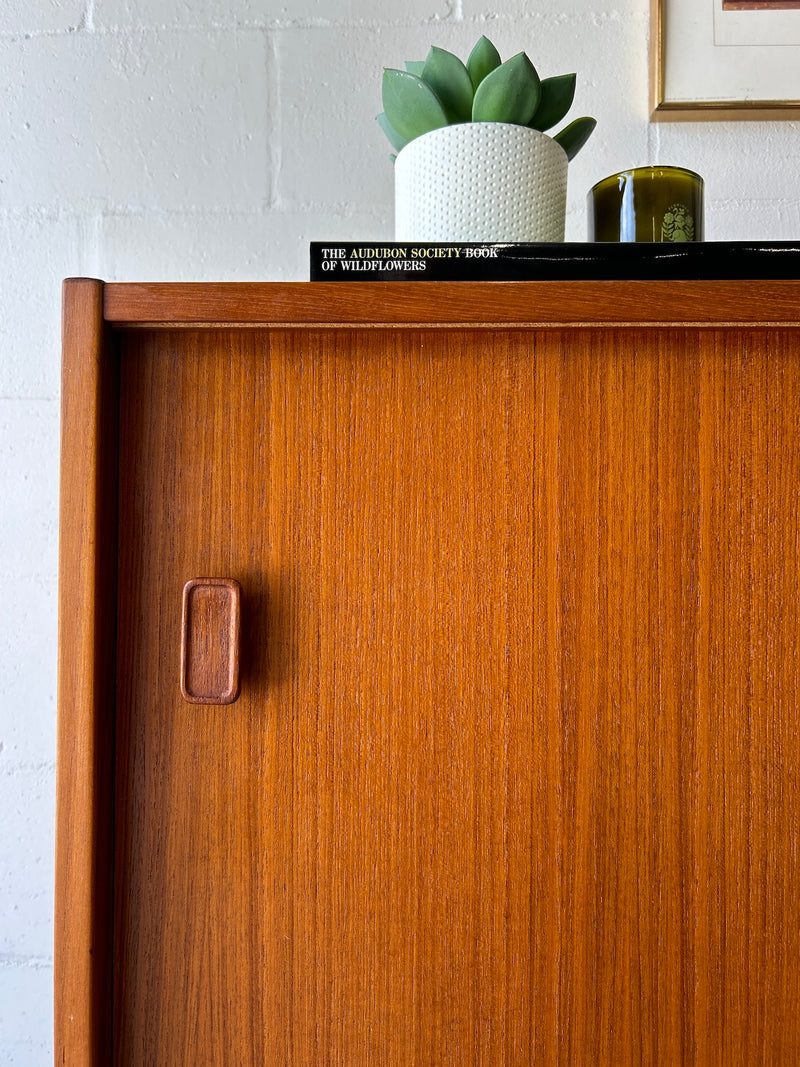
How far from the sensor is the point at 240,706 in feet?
1.58

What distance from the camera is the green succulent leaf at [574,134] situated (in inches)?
24.9

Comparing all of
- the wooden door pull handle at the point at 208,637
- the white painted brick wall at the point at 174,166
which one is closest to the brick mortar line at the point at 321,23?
the white painted brick wall at the point at 174,166

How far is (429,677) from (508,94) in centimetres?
44

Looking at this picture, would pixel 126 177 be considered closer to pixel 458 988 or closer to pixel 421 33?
pixel 421 33

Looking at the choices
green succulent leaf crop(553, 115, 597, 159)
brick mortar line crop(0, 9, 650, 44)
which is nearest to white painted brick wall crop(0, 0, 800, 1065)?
brick mortar line crop(0, 9, 650, 44)

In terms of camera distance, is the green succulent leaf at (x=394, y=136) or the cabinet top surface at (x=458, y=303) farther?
the green succulent leaf at (x=394, y=136)

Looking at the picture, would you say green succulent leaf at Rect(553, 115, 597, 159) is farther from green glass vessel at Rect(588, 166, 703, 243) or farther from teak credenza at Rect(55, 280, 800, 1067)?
teak credenza at Rect(55, 280, 800, 1067)

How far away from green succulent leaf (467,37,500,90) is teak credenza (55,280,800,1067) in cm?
27

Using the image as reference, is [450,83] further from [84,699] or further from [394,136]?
[84,699]

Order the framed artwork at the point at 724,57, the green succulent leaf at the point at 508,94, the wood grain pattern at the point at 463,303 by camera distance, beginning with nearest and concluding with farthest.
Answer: the wood grain pattern at the point at 463,303, the green succulent leaf at the point at 508,94, the framed artwork at the point at 724,57

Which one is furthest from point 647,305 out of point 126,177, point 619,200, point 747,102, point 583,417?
point 126,177

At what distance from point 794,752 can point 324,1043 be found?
35 cm

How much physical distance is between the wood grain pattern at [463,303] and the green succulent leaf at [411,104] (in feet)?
0.67

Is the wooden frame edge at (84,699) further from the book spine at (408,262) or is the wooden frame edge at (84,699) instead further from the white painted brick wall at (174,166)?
the white painted brick wall at (174,166)
